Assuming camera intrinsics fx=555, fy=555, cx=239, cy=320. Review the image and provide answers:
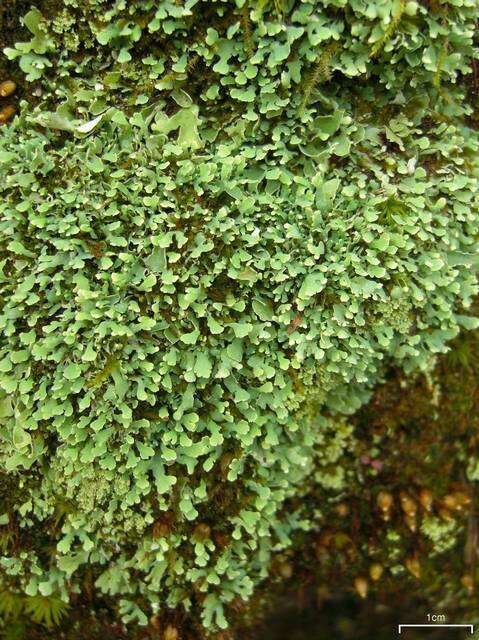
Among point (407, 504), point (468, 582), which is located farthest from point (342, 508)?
point (468, 582)

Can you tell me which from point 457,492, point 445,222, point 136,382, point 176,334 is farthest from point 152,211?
point 457,492

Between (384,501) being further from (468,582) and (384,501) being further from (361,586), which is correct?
(468,582)

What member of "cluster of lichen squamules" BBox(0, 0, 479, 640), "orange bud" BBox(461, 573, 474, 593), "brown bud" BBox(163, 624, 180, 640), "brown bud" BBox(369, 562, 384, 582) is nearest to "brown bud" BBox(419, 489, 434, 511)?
"brown bud" BBox(369, 562, 384, 582)

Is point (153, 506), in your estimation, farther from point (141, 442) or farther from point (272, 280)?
point (272, 280)

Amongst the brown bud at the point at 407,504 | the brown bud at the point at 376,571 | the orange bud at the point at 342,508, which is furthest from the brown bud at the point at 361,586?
the brown bud at the point at 407,504

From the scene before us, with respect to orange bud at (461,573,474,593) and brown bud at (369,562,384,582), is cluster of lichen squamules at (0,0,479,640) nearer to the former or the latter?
brown bud at (369,562,384,582)

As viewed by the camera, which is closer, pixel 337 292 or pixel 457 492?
pixel 337 292

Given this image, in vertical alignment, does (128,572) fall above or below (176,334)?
below
